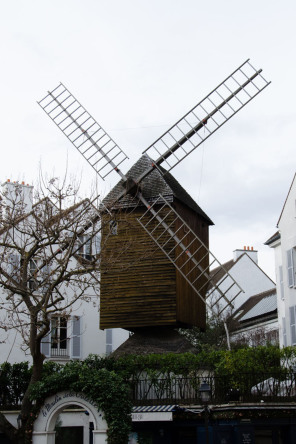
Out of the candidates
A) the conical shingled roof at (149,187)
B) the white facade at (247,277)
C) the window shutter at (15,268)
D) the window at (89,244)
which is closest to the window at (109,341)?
the window at (89,244)

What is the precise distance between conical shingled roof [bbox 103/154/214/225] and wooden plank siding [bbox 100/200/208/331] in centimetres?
41

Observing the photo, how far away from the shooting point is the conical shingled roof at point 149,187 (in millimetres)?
23625

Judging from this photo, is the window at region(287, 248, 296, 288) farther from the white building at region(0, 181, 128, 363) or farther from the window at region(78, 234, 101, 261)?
the white building at region(0, 181, 128, 363)

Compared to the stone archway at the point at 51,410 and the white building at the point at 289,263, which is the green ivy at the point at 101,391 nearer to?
the stone archway at the point at 51,410

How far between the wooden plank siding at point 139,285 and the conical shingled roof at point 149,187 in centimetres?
41

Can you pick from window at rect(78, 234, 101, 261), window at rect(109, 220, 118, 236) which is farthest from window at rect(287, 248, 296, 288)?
window at rect(78, 234, 101, 261)

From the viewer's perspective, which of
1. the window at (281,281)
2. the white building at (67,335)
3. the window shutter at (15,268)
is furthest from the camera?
the window at (281,281)

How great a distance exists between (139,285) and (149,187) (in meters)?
3.56

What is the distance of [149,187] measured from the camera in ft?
78.5

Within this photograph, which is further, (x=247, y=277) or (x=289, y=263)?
(x=247, y=277)

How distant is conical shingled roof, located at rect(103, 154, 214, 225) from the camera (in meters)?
23.6

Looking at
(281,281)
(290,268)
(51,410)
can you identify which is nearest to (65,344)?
(281,281)

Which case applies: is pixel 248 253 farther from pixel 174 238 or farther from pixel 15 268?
pixel 15 268

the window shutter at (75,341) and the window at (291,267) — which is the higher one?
the window at (291,267)
